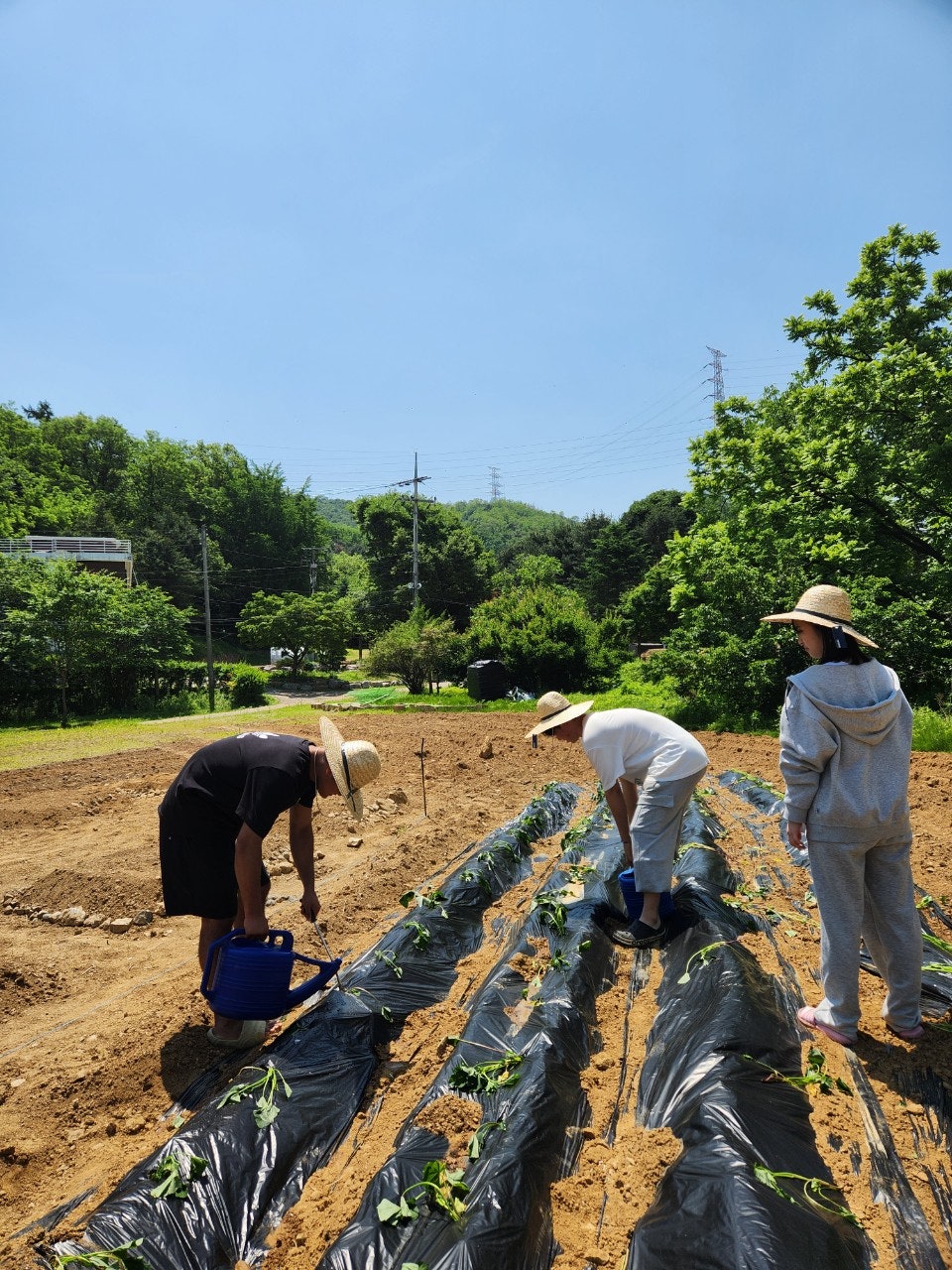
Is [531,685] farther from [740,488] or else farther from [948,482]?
[948,482]

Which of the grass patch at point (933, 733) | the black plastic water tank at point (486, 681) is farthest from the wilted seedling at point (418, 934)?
the black plastic water tank at point (486, 681)

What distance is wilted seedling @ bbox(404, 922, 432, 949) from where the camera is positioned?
371 centimetres

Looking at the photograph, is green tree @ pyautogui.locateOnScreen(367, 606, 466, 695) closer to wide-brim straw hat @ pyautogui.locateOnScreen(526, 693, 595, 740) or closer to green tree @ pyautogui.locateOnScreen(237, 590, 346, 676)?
green tree @ pyautogui.locateOnScreen(237, 590, 346, 676)

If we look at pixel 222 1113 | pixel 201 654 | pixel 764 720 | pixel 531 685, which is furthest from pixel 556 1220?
pixel 201 654

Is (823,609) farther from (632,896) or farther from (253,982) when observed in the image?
(253,982)

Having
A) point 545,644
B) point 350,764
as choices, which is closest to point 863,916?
point 350,764

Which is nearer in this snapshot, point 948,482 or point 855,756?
point 855,756

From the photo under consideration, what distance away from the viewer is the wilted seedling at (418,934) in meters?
3.71

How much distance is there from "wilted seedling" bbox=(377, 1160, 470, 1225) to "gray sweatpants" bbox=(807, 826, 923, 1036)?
5.16 feet

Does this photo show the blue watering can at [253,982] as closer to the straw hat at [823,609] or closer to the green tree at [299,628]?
the straw hat at [823,609]

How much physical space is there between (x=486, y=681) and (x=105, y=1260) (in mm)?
19911

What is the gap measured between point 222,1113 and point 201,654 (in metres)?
42.3

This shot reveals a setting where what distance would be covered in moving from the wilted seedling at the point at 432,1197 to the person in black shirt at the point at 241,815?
1.19 meters

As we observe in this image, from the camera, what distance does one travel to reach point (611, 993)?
3344mm
